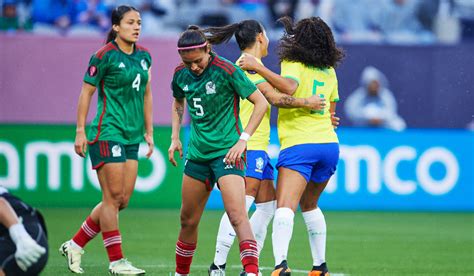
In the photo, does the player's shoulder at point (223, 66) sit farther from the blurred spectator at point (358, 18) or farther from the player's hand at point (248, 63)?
the blurred spectator at point (358, 18)

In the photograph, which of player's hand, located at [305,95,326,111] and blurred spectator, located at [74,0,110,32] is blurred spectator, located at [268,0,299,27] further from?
player's hand, located at [305,95,326,111]

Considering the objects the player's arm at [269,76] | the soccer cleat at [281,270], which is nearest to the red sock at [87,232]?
the soccer cleat at [281,270]

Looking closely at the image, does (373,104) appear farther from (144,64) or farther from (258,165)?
(258,165)

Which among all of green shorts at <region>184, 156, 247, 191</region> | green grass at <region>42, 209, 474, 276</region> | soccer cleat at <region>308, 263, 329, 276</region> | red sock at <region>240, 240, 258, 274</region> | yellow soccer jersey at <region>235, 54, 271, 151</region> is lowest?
green grass at <region>42, 209, 474, 276</region>

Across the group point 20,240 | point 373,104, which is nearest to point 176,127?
point 20,240

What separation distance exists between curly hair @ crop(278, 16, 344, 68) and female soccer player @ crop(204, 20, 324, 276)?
14.2 inches

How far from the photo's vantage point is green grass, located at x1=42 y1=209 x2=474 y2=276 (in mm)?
10383

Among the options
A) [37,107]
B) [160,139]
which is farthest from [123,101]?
[37,107]

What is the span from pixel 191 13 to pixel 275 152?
4.40 m

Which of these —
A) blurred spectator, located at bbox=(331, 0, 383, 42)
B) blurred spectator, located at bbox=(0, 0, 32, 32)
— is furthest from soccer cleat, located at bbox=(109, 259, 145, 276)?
blurred spectator, located at bbox=(331, 0, 383, 42)

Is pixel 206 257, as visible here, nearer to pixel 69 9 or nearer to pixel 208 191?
pixel 208 191

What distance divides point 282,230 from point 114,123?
80.1 inches

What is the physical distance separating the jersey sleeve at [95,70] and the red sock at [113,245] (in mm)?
1421

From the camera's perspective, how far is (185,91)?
8438mm
